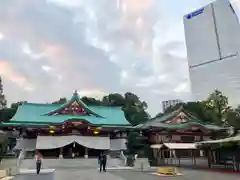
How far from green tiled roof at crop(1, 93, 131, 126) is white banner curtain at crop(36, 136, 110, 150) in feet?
7.38

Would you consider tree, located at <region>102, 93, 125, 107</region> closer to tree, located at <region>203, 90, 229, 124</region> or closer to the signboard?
tree, located at <region>203, 90, 229, 124</region>

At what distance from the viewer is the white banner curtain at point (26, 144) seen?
32.7 m

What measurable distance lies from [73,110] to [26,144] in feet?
27.5

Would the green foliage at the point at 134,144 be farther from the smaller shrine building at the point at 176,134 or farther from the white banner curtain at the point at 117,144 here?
the white banner curtain at the point at 117,144

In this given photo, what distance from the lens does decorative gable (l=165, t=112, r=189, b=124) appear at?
1406 inches

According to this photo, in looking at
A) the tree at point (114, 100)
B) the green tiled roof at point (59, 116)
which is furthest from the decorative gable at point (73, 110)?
the tree at point (114, 100)

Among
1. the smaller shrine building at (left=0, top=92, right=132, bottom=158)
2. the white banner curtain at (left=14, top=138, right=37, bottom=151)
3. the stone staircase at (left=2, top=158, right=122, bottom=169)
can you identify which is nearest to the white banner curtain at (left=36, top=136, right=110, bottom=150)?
the smaller shrine building at (left=0, top=92, right=132, bottom=158)

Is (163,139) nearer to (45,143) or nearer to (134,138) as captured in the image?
(134,138)

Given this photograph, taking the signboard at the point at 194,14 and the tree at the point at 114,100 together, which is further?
the tree at the point at 114,100

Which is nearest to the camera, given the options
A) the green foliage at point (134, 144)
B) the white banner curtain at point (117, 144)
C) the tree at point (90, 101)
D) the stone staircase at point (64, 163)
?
the stone staircase at point (64, 163)

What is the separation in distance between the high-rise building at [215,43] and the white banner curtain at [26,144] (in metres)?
25.1

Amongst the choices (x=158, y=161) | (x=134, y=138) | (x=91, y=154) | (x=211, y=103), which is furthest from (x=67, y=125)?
(x=211, y=103)

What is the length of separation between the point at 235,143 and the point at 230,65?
53.9 ft

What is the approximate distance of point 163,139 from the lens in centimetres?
3347
